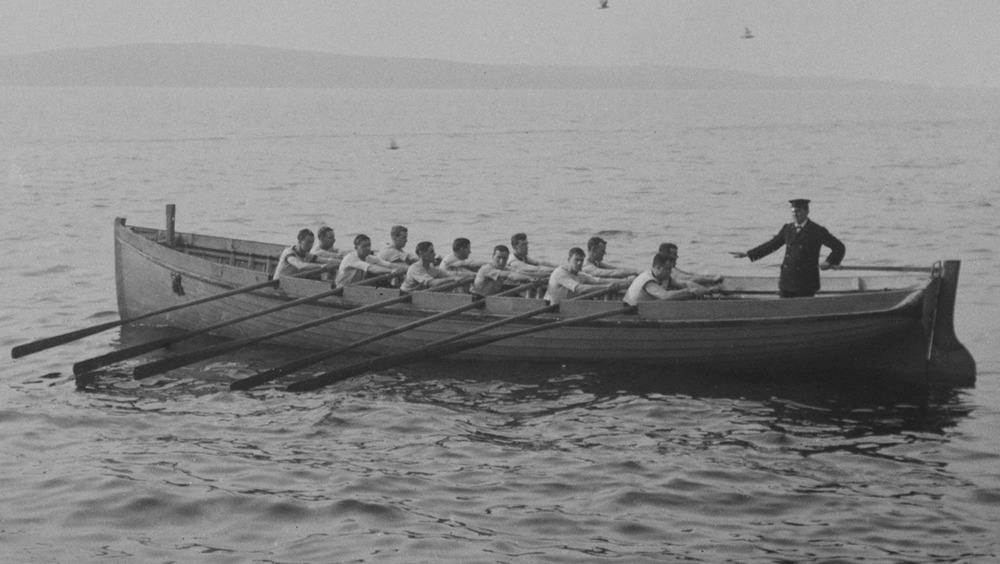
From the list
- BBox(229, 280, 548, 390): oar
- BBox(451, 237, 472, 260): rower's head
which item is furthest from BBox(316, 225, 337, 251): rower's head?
BBox(229, 280, 548, 390): oar

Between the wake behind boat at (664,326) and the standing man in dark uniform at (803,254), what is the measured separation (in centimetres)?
45

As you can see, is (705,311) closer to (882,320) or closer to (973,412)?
(882,320)

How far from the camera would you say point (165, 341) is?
1920cm

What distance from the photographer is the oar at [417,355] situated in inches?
687

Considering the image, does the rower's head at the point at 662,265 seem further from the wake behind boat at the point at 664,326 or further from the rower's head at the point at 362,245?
the rower's head at the point at 362,245

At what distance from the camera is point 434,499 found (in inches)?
541

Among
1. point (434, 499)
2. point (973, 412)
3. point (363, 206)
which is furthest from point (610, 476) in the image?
point (363, 206)

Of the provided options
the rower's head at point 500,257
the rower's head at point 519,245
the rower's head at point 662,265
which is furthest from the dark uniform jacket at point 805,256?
the rower's head at point 519,245

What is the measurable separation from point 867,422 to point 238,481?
7961mm

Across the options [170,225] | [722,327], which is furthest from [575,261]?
[170,225]

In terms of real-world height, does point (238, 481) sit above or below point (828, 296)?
below

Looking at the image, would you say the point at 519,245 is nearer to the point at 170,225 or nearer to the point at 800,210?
the point at 800,210

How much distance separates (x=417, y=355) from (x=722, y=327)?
167 inches

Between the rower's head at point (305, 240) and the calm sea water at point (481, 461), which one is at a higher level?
the rower's head at point (305, 240)
